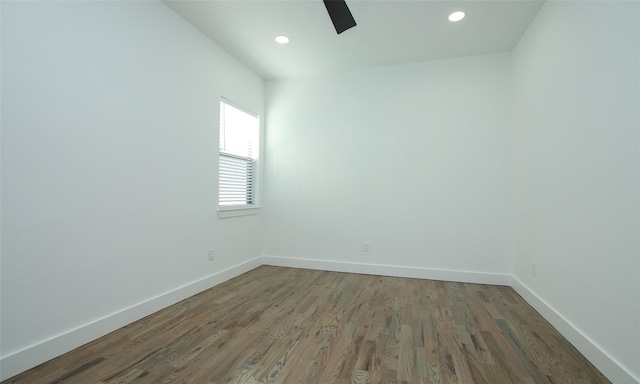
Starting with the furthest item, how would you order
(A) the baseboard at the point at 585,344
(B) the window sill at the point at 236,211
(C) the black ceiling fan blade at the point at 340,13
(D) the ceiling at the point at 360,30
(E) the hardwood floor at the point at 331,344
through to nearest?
(B) the window sill at the point at 236,211, (D) the ceiling at the point at 360,30, (C) the black ceiling fan blade at the point at 340,13, (E) the hardwood floor at the point at 331,344, (A) the baseboard at the point at 585,344

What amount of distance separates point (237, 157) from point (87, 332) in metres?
2.32

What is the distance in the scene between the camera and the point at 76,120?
6.43 ft

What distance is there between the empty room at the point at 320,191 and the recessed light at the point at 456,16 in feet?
0.23

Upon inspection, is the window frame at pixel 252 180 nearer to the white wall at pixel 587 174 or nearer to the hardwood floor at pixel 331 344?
the hardwood floor at pixel 331 344

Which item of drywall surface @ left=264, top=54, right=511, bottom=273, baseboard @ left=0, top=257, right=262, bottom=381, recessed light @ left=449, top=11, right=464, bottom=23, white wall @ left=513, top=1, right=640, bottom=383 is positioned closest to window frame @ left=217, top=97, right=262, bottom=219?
drywall surface @ left=264, top=54, right=511, bottom=273

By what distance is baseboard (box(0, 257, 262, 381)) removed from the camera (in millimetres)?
1660

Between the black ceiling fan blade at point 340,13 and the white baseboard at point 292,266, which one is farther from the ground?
the black ceiling fan blade at point 340,13

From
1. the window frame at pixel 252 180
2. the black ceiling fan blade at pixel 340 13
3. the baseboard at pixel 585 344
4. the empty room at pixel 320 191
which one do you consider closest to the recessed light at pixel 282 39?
the empty room at pixel 320 191

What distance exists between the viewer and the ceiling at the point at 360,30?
263cm

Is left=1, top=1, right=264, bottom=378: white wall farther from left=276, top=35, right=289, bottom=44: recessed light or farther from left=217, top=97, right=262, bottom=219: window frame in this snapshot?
left=276, top=35, right=289, bottom=44: recessed light

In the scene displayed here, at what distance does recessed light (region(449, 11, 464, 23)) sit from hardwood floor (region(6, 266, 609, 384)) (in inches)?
105

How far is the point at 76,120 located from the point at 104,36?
2.16ft

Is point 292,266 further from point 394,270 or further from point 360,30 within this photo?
point 360,30

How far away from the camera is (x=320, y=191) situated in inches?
162
